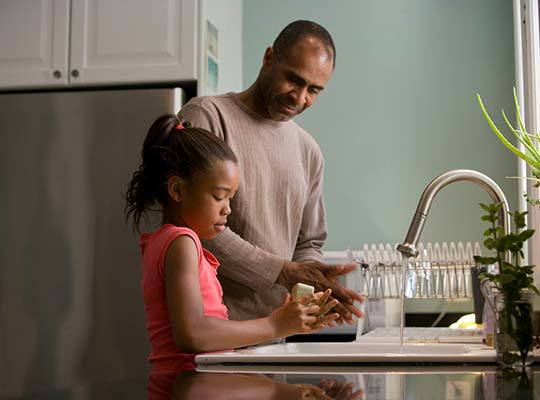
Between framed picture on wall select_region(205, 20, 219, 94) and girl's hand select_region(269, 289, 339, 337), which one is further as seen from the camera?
framed picture on wall select_region(205, 20, 219, 94)

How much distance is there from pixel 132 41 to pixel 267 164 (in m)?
1.21

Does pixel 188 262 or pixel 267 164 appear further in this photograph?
A: pixel 267 164

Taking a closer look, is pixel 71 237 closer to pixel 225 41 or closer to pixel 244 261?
pixel 225 41

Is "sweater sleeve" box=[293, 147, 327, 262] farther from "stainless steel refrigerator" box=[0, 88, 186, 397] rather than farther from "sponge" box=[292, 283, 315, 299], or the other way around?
"stainless steel refrigerator" box=[0, 88, 186, 397]

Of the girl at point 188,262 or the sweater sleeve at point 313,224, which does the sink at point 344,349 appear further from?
the sweater sleeve at point 313,224

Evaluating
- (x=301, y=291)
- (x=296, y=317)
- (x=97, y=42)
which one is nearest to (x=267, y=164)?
(x=301, y=291)

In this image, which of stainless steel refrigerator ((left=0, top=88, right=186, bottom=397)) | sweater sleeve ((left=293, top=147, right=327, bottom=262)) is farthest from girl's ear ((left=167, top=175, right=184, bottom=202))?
stainless steel refrigerator ((left=0, top=88, right=186, bottom=397))

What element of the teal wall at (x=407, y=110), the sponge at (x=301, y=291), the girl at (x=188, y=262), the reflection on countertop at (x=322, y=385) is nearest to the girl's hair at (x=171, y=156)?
the girl at (x=188, y=262)

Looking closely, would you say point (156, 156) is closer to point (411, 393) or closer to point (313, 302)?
point (313, 302)

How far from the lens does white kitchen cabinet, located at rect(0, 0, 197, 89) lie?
9.61 ft

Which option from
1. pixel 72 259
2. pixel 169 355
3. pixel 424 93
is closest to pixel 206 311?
pixel 169 355

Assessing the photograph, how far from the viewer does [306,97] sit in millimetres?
1944

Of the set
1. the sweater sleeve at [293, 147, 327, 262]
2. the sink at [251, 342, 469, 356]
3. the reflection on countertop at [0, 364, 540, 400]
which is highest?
the sweater sleeve at [293, 147, 327, 262]

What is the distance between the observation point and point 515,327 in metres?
1.00
